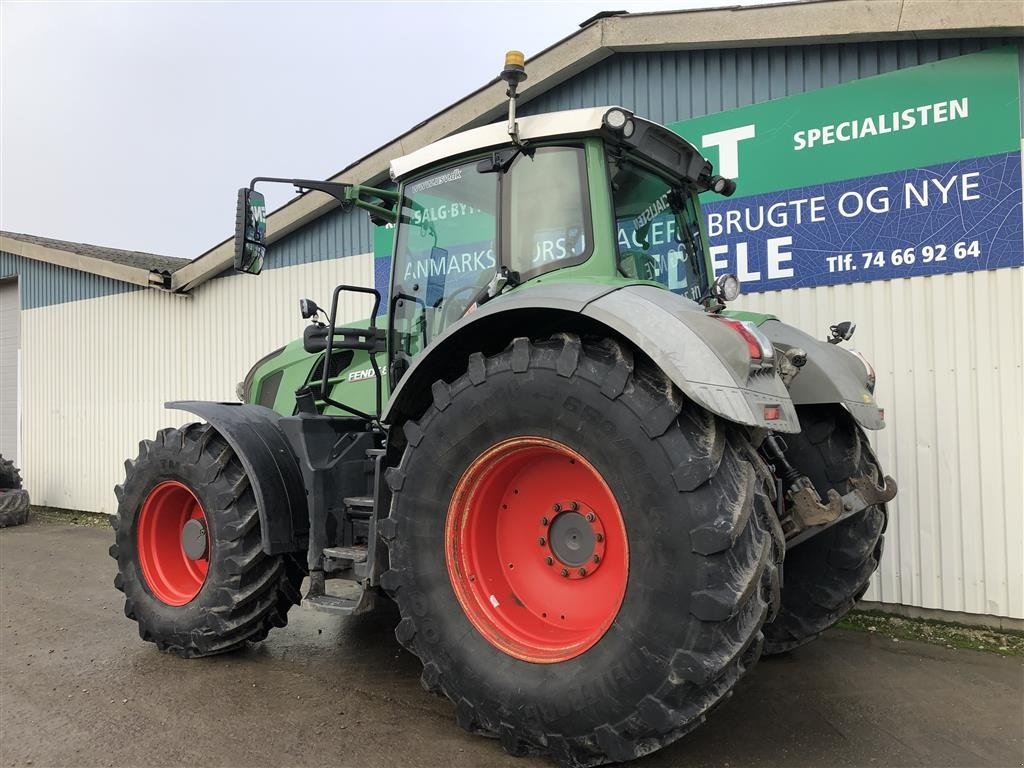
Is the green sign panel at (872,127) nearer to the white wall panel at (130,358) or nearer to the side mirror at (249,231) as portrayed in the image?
the side mirror at (249,231)

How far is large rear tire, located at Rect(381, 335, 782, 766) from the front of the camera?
8.16ft

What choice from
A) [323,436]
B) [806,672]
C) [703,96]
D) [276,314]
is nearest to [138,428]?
[276,314]

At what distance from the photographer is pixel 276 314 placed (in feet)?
29.3

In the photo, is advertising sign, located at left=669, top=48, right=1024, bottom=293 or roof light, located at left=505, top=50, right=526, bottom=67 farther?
advertising sign, located at left=669, top=48, right=1024, bottom=293

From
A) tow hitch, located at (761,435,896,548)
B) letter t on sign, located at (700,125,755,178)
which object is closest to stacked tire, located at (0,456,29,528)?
letter t on sign, located at (700,125,755,178)

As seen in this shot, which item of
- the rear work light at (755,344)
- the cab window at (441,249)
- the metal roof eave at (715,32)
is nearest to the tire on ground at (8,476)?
the metal roof eave at (715,32)

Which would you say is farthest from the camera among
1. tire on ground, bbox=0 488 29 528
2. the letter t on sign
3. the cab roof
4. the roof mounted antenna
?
tire on ground, bbox=0 488 29 528

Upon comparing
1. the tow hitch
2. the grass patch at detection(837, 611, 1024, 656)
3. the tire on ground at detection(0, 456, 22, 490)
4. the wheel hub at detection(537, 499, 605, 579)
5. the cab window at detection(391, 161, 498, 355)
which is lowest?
the grass patch at detection(837, 611, 1024, 656)

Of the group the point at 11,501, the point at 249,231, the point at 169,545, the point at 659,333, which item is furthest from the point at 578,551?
the point at 11,501

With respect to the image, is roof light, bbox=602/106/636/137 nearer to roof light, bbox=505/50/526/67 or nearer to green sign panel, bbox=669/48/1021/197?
roof light, bbox=505/50/526/67

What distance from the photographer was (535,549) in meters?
3.14

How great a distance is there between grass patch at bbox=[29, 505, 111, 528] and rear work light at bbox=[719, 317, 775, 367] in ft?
31.2

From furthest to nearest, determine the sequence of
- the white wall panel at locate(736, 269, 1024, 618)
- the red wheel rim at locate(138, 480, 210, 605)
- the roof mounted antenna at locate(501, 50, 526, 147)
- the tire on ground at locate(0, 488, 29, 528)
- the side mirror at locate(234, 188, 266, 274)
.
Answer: the tire on ground at locate(0, 488, 29, 528), the white wall panel at locate(736, 269, 1024, 618), the red wheel rim at locate(138, 480, 210, 605), the side mirror at locate(234, 188, 266, 274), the roof mounted antenna at locate(501, 50, 526, 147)

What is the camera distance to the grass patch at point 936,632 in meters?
4.70
